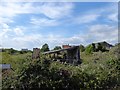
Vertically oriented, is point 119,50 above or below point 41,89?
above

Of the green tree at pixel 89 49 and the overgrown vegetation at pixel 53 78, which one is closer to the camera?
the overgrown vegetation at pixel 53 78

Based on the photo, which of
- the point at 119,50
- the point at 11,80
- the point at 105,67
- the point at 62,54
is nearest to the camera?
Answer: the point at 11,80

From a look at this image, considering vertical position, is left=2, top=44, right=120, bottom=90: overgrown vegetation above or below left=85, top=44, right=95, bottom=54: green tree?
below

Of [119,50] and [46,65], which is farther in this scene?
[119,50]

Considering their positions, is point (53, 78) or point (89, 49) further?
point (89, 49)

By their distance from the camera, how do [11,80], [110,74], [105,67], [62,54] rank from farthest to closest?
1. [62,54]
2. [105,67]
3. [110,74]
4. [11,80]

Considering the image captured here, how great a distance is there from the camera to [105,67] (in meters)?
10.9

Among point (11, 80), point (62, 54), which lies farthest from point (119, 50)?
point (62, 54)

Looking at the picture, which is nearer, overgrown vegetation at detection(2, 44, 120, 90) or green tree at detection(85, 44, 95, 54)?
overgrown vegetation at detection(2, 44, 120, 90)

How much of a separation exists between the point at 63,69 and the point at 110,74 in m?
1.94

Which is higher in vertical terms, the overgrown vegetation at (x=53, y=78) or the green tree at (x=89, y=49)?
the green tree at (x=89, y=49)

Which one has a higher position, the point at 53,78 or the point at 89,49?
the point at 89,49

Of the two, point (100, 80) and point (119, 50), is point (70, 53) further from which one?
point (100, 80)

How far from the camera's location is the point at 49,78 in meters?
8.36
